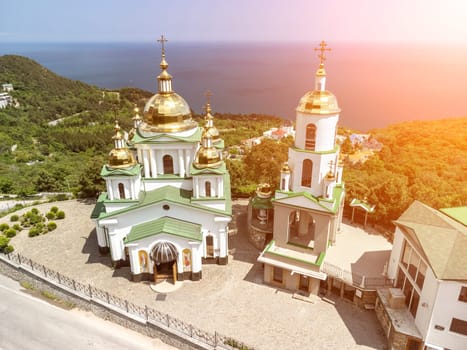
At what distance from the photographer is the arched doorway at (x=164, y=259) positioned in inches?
661

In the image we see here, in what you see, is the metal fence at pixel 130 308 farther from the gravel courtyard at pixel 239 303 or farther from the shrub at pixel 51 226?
the shrub at pixel 51 226

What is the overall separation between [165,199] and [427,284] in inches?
509

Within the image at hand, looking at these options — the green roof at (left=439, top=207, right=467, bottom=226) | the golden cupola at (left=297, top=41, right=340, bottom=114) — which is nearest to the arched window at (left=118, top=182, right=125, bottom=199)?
the golden cupola at (left=297, top=41, right=340, bottom=114)

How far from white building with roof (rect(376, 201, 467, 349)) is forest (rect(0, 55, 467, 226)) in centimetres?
563

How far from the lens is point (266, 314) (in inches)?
622

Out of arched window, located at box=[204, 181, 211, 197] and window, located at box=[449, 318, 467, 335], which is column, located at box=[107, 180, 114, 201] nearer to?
arched window, located at box=[204, 181, 211, 197]

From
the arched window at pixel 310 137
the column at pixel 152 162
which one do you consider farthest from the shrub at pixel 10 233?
the arched window at pixel 310 137

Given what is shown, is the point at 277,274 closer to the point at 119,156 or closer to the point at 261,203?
the point at 261,203

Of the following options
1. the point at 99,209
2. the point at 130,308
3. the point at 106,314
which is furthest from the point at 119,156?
the point at 106,314

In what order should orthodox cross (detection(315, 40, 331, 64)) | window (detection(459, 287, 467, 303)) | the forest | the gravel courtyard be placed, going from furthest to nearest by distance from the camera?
the forest → orthodox cross (detection(315, 40, 331, 64)) → the gravel courtyard → window (detection(459, 287, 467, 303))

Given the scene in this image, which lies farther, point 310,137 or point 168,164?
point 168,164

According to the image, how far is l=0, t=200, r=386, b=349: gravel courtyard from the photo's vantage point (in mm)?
14508

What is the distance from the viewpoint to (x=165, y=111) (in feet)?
61.4

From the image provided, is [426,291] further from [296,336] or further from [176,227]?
[176,227]
